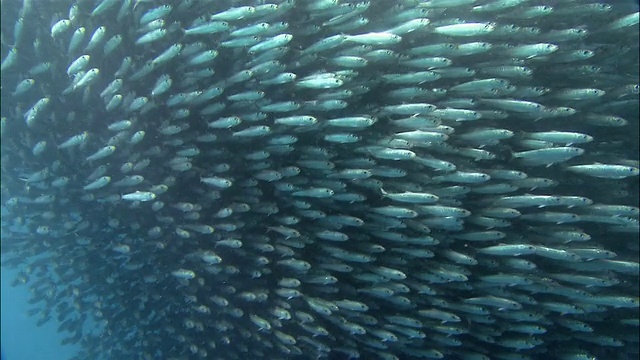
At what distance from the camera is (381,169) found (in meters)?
6.11

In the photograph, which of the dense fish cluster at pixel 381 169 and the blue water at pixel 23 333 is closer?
the dense fish cluster at pixel 381 169

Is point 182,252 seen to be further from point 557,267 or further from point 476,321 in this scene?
point 557,267

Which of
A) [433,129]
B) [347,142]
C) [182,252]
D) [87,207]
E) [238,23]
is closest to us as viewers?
[433,129]

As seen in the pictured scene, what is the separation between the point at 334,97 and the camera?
20.3ft

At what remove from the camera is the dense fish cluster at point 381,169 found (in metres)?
5.88

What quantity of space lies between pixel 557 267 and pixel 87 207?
25.5ft

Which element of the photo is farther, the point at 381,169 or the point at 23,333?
the point at 23,333

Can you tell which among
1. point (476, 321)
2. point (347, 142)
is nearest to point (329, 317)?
point (476, 321)

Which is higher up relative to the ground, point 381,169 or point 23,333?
point 381,169

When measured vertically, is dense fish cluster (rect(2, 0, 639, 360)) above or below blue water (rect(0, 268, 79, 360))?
above

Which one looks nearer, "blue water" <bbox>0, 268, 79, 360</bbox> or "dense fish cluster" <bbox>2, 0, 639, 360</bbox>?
"dense fish cluster" <bbox>2, 0, 639, 360</bbox>

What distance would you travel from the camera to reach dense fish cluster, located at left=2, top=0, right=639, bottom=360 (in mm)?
5879

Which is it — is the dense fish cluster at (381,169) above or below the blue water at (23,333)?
above

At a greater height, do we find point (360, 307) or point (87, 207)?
point (87, 207)
